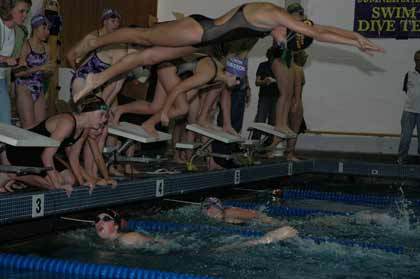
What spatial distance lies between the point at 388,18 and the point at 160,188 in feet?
24.9

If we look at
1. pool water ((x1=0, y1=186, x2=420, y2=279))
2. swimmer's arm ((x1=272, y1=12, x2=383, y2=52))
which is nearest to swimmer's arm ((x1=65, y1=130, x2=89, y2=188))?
pool water ((x1=0, y1=186, x2=420, y2=279))

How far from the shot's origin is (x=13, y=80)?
235 inches

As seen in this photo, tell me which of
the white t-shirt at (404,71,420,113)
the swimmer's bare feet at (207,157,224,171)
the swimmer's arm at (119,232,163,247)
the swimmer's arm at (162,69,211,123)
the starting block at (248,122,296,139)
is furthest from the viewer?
the white t-shirt at (404,71,420,113)

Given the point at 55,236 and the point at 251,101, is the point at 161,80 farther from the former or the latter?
the point at 251,101

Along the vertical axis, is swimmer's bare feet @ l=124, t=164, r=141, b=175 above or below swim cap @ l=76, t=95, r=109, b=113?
below

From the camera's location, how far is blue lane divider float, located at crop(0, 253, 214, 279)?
392 cm

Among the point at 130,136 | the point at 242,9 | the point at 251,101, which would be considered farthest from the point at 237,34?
the point at 251,101

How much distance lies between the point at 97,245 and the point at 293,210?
2.33 meters

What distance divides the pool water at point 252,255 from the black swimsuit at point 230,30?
1.50m

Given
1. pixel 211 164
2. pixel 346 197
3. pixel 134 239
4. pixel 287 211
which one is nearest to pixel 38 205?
pixel 134 239

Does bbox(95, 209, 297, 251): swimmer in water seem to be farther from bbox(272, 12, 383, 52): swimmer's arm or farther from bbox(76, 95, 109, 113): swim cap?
bbox(272, 12, 383, 52): swimmer's arm

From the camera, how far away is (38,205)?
4.87 metres

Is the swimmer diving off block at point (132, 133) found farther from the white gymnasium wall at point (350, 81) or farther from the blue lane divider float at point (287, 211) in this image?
the white gymnasium wall at point (350, 81)

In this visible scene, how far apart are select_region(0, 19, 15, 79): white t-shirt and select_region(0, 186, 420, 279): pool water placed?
153 cm
